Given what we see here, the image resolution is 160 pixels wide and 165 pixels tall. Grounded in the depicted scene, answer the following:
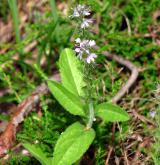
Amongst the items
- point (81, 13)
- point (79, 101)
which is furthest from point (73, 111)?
point (81, 13)

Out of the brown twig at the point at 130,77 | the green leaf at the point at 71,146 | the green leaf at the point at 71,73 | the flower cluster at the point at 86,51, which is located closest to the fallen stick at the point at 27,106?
the brown twig at the point at 130,77

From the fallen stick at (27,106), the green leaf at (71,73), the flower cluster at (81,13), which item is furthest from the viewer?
the fallen stick at (27,106)

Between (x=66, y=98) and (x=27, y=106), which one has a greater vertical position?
(x=66, y=98)

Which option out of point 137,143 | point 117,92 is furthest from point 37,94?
point 137,143

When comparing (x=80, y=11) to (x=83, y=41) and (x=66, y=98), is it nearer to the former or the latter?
(x=83, y=41)

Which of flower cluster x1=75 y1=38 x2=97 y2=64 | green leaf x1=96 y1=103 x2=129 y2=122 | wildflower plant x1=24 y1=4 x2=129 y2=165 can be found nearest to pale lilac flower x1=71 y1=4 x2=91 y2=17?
wildflower plant x1=24 y1=4 x2=129 y2=165

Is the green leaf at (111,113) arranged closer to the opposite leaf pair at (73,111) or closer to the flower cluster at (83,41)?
the opposite leaf pair at (73,111)
